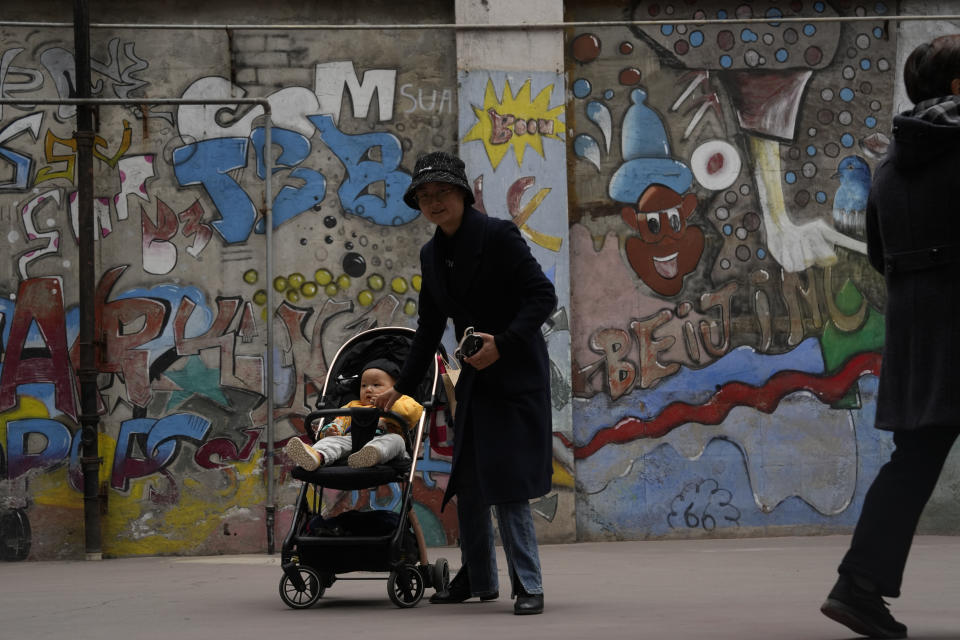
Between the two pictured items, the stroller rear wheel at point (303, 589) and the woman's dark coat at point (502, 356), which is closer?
the woman's dark coat at point (502, 356)

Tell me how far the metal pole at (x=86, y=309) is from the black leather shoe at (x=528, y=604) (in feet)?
14.5

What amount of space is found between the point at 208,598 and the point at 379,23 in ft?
15.7

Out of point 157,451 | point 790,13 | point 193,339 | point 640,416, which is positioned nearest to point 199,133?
point 193,339

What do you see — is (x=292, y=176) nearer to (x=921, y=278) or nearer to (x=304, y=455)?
(x=304, y=455)

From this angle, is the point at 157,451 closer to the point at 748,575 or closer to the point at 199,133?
the point at 199,133

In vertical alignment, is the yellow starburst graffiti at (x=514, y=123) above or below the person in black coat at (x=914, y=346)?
above

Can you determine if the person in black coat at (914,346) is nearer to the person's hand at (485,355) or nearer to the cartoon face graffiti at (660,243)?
the person's hand at (485,355)

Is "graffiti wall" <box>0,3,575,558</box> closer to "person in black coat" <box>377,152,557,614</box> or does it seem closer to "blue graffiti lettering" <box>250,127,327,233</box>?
"blue graffiti lettering" <box>250,127,327,233</box>

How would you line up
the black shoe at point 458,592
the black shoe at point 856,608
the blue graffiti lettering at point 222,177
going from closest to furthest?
the black shoe at point 856,608 < the black shoe at point 458,592 < the blue graffiti lettering at point 222,177

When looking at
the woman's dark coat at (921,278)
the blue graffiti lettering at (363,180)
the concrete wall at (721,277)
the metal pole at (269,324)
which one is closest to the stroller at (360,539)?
the woman's dark coat at (921,278)

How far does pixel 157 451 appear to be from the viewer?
29.7 feet

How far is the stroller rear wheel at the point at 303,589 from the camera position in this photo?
5918 millimetres

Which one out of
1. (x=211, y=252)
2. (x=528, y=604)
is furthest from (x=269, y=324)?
(x=528, y=604)

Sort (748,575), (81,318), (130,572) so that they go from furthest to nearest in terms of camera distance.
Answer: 1. (81,318)
2. (130,572)
3. (748,575)
